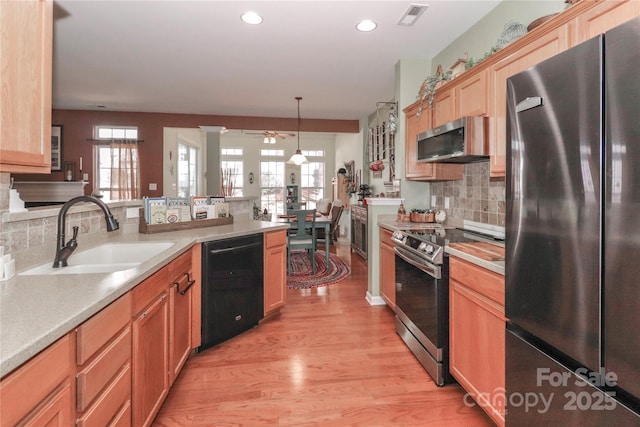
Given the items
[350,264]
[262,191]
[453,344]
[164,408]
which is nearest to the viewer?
[164,408]

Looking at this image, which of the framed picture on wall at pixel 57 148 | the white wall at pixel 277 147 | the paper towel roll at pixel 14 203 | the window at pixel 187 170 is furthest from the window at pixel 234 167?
the paper towel roll at pixel 14 203

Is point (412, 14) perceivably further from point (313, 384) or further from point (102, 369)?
point (102, 369)

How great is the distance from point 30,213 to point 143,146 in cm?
497

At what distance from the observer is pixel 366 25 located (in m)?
2.77

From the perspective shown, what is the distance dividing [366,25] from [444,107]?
0.97 m

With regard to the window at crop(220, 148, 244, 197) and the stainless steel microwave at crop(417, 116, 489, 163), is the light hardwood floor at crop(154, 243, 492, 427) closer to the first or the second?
the stainless steel microwave at crop(417, 116, 489, 163)

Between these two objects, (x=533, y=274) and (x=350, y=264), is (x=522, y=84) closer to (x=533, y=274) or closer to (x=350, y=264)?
(x=533, y=274)

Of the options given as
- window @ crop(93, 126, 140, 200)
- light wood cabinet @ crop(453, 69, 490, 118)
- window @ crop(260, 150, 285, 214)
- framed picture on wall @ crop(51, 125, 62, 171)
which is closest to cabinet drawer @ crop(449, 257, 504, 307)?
light wood cabinet @ crop(453, 69, 490, 118)

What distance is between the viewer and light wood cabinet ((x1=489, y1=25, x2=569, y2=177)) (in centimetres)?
159

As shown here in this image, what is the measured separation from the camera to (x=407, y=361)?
2.29m

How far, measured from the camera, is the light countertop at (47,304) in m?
0.74

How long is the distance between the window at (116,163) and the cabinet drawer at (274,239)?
4225mm

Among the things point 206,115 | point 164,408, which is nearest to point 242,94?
point 206,115

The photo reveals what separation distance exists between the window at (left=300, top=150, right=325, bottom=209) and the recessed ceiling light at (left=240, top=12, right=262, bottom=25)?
23.4ft
